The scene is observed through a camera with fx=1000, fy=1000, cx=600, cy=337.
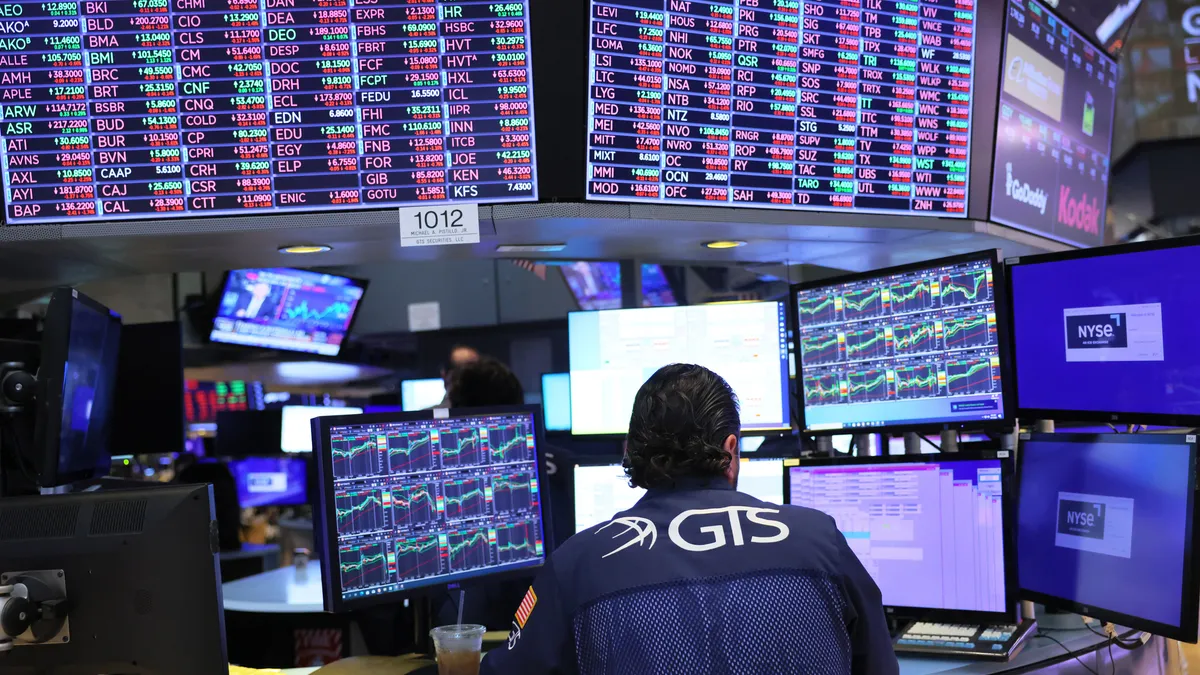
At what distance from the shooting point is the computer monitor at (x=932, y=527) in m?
2.20

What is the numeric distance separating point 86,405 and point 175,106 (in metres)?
0.90

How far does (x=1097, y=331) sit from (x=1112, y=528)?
0.41 metres

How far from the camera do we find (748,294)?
506 cm

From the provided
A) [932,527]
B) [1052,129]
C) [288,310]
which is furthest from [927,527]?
[288,310]

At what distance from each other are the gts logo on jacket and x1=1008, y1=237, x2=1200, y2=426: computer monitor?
1.01m

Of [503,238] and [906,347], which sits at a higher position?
[503,238]

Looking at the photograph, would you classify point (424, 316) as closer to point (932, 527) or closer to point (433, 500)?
point (433, 500)

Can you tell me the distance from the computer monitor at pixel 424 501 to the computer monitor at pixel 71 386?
0.47 meters

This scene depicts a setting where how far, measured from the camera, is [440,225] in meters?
2.65

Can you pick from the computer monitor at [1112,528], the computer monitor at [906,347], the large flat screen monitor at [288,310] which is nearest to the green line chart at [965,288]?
the computer monitor at [906,347]

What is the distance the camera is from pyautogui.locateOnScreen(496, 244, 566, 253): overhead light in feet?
10.4

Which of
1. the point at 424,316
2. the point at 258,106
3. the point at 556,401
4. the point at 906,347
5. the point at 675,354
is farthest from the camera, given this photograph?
the point at 424,316

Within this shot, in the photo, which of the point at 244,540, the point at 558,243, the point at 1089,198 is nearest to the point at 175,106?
the point at 558,243

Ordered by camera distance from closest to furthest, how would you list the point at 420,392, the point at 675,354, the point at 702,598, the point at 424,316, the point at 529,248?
the point at 702,598 → the point at 675,354 → the point at 529,248 → the point at 420,392 → the point at 424,316
